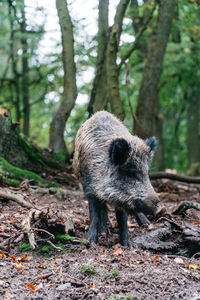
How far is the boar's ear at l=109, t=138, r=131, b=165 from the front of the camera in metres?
5.00

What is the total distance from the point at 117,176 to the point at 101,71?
5.50 meters

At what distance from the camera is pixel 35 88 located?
13.9 meters

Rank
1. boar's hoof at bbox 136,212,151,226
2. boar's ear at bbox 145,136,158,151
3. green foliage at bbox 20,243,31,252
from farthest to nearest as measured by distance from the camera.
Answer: boar's hoof at bbox 136,212,151,226 < boar's ear at bbox 145,136,158,151 < green foliage at bbox 20,243,31,252

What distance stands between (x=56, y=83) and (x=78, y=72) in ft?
4.10

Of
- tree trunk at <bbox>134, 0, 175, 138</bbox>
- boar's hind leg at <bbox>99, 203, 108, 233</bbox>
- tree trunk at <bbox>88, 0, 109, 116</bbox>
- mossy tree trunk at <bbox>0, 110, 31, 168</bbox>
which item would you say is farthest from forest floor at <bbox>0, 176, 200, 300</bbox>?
tree trunk at <bbox>134, 0, 175, 138</bbox>

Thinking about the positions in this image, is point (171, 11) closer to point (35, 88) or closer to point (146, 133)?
point (146, 133)

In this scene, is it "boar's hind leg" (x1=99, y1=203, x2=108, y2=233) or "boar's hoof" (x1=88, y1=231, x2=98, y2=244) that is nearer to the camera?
"boar's hoof" (x1=88, y1=231, x2=98, y2=244)

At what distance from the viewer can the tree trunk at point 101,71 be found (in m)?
8.91

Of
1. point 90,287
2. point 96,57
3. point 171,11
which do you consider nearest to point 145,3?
point 171,11

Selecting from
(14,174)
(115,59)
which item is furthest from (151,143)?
(115,59)

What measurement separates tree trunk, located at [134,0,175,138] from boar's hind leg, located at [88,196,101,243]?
18.3 feet

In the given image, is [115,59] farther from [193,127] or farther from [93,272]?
[193,127]

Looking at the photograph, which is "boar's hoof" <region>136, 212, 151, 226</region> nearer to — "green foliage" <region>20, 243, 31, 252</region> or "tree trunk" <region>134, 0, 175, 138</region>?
"green foliage" <region>20, 243, 31, 252</region>

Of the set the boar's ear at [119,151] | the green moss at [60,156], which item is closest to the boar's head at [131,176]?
the boar's ear at [119,151]
